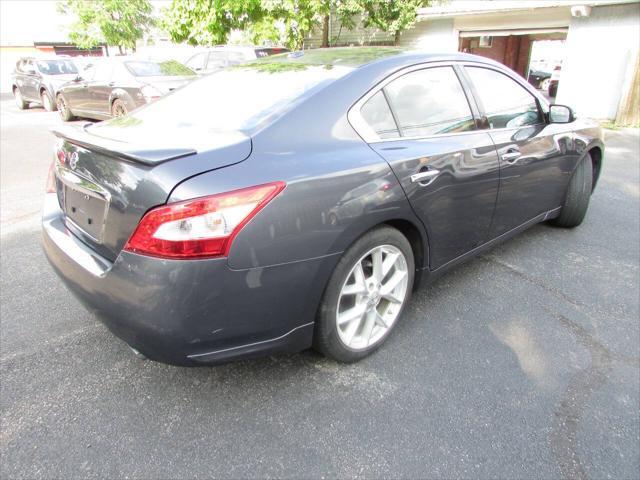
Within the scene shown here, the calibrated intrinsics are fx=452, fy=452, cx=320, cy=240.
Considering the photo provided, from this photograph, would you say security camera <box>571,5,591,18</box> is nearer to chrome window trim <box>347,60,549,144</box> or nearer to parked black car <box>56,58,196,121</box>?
parked black car <box>56,58,196,121</box>

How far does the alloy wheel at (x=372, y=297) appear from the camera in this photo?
2268 millimetres

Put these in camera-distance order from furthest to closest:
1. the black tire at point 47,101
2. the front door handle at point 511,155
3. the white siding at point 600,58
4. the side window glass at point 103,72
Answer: the black tire at point 47,101, the white siding at point 600,58, the side window glass at point 103,72, the front door handle at point 511,155

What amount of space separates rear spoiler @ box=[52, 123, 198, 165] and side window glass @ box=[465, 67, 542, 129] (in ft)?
6.67

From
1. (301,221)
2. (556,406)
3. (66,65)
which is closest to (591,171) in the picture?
(556,406)

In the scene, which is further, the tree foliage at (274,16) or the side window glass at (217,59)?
the tree foliage at (274,16)

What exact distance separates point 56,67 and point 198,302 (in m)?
15.1

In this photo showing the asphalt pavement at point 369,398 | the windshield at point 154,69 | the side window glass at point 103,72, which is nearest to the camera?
the asphalt pavement at point 369,398

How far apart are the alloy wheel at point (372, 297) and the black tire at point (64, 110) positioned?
38.6 feet

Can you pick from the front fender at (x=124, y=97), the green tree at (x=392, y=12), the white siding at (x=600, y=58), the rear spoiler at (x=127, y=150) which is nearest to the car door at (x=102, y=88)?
the front fender at (x=124, y=97)

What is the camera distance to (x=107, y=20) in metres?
23.6

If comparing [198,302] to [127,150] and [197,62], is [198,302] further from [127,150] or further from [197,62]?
[197,62]

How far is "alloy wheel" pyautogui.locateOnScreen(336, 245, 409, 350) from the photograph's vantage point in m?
2.27

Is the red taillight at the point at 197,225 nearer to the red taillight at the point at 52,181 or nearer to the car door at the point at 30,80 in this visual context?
the red taillight at the point at 52,181

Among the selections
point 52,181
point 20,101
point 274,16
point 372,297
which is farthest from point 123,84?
point 20,101
